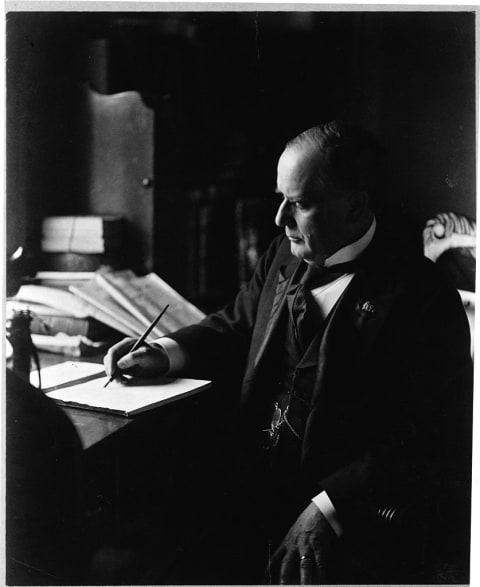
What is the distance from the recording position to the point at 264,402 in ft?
5.04

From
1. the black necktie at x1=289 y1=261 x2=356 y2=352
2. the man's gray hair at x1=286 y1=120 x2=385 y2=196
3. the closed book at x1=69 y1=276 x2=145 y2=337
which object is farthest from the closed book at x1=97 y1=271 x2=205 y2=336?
the man's gray hair at x1=286 y1=120 x2=385 y2=196

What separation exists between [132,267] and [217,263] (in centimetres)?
21

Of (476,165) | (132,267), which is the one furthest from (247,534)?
(476,165)

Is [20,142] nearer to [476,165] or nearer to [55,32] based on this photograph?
[55,32]

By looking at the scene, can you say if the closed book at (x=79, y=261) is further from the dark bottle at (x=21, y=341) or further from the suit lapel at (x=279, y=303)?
the suit lapel at (x=279, y=303)

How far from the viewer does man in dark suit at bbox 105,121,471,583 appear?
1.47m

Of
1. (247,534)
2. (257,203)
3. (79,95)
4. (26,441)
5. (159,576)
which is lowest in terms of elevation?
(159,576)

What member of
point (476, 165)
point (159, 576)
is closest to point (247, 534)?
point (159, 576)

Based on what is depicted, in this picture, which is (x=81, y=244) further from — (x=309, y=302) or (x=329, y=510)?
(x=329, y=510)

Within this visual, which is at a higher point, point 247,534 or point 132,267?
point 132,267

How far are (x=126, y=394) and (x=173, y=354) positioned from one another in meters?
0.16

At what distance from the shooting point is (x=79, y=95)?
1.59 metres

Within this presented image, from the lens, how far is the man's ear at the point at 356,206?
1.48 meters

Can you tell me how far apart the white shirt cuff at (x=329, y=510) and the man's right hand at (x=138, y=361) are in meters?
0.46
